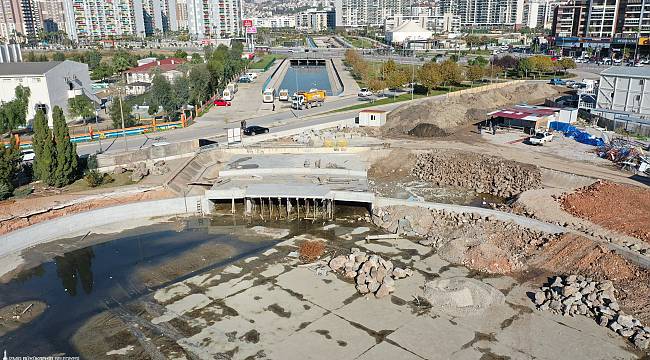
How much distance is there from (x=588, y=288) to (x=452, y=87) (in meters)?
53.9

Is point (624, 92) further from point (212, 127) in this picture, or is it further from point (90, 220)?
point (90, 220)

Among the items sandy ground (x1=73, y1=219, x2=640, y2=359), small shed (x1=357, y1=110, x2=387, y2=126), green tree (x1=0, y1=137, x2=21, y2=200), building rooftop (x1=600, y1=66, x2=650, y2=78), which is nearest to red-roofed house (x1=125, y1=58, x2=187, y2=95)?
small shed (x1=357, y1=110, x2=387, y2=126)

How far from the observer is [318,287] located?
23.9 metres

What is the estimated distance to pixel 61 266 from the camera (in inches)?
1046

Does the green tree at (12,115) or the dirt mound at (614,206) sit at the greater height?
the green tree at (12,115)

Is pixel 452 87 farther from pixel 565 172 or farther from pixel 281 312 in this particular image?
pixel 281 312

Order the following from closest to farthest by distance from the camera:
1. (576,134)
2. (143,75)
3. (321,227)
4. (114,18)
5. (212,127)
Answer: (321,227) < (576,134) < (212,127) < (143,75) < (114,18)

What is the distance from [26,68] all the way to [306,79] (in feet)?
185

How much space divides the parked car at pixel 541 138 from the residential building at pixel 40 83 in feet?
141

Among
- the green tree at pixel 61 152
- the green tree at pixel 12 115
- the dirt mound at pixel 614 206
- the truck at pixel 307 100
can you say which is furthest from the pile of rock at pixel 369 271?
the truck at pixel 307 100

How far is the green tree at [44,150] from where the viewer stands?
104ft

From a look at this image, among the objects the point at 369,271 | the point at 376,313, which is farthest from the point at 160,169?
the point at 376,313

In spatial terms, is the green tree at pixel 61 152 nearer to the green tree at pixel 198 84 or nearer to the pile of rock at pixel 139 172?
the pile of rock at pixel 139 172

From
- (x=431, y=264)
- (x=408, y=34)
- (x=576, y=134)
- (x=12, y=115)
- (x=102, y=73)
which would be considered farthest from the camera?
(x=408, y=34)
